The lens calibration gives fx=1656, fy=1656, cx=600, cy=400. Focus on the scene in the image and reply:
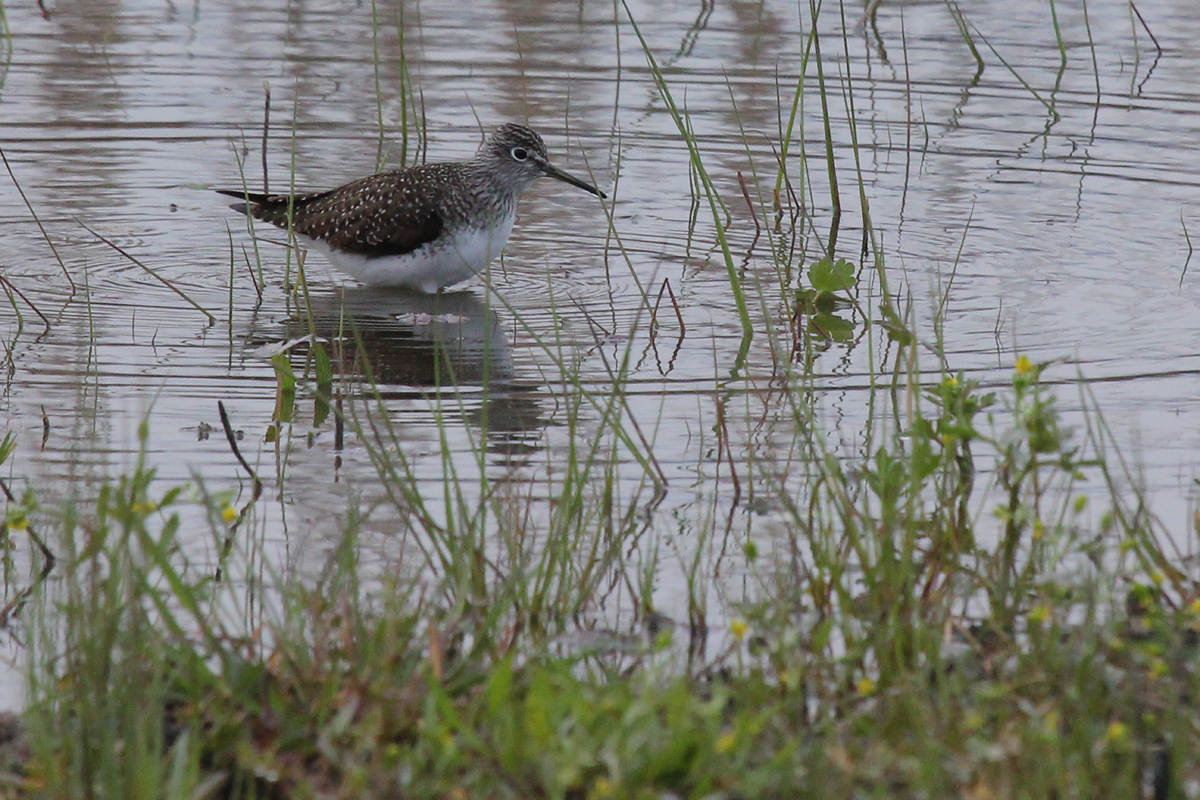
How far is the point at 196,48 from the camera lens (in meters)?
12.0

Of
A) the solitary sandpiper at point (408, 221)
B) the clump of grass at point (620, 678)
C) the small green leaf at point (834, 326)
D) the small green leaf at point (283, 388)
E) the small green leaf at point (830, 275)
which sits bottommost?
the clump of grass at point (620, 678)

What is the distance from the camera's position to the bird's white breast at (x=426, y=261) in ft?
25.4

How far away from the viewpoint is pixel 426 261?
25.4ft

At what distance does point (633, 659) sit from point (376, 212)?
422 centimetres

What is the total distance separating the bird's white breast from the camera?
7.73 meters

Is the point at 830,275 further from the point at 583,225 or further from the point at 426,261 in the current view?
the point at 583,225

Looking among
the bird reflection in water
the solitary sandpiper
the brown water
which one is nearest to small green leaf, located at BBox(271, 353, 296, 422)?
the brown water

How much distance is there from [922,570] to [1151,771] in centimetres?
93

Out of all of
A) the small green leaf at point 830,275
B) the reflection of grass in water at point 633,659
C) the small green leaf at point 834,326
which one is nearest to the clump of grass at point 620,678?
the reflection of grass in water at point 633,659

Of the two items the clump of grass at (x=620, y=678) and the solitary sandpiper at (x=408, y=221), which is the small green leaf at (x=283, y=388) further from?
the solitary sandpiper at (x=408, y=221)

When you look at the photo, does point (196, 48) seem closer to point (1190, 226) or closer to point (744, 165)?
point (744, 165)

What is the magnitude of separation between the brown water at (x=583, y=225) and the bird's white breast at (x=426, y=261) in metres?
0.12

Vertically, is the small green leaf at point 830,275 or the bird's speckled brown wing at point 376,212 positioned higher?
the bird's speckled brown wing at point 376,212

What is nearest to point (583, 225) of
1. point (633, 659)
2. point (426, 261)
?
point (426, 261)
